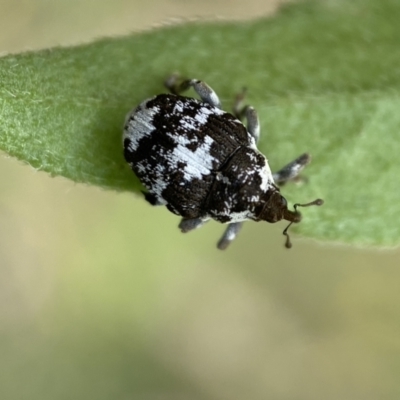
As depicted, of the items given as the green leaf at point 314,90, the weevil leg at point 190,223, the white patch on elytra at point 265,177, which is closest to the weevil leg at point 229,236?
the weevil leg at point 190,223

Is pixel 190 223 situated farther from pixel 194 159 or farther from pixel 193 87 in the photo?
pixel 193 87

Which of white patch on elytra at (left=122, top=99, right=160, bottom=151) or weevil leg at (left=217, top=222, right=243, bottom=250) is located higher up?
white patch on elytra at (left=122, top=99, right=160, bottom=151)

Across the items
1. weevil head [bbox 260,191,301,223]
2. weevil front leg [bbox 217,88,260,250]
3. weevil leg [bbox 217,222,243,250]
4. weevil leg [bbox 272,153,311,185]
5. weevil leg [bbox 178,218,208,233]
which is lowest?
weevil leg [bbox 217,222,243,250]

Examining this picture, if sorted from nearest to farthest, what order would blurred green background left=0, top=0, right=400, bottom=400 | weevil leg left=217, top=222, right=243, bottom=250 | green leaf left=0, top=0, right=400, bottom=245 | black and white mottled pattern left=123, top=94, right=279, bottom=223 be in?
1. green leaf left=0, top=0, right=400, bottom=245
2. black and white mottled pattern left=123, top=94, right=279, bottom=223
3. weevil leg left=217, top=222, right=243, bottom=250
4. blurred green background left=0, top=0, right=400, bottom=400

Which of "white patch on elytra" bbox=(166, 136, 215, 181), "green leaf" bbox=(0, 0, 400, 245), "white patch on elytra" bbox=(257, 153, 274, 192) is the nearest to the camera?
"green leaf" bbox=(0, 0, 400, 245)

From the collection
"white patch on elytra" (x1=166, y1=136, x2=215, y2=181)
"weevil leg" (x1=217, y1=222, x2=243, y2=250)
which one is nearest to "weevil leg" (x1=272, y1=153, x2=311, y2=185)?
"white patch on elytra" (x1=166, y1=136, x2=215, y2=181)

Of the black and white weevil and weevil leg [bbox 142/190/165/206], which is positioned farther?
weevil leg [bbox 142/190/165/206]

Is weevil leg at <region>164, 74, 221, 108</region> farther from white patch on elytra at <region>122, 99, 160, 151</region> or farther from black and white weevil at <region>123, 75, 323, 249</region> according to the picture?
white patch on elytra at <region>122, 99, 160, 151</region>
